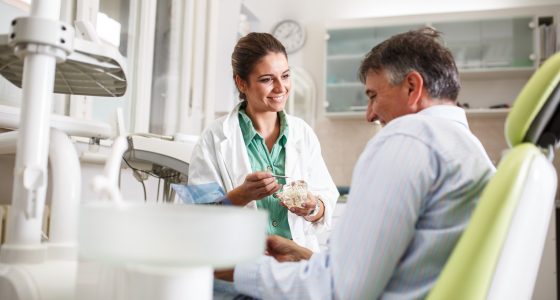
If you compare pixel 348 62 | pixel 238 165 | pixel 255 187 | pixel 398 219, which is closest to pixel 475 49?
pixel 348 62

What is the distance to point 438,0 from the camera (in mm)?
4137

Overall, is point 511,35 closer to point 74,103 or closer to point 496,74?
point 496,74

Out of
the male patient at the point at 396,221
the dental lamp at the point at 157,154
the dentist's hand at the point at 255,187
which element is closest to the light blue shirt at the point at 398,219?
the male patient at the point at 396,221

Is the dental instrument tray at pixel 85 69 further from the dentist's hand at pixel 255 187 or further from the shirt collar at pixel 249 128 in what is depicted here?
the shirt collar at pixel 249 128

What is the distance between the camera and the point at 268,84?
1.62 metres

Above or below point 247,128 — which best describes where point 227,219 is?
below

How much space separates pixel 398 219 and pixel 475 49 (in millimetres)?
3429

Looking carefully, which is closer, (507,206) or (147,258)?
(147,258)

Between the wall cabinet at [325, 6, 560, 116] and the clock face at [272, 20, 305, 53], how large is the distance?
1.01 ft

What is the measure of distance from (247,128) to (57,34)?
0.88 metres

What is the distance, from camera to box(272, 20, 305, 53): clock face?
4.34m

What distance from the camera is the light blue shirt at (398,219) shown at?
0.76 m

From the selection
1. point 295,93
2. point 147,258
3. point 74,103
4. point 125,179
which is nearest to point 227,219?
point 147,258

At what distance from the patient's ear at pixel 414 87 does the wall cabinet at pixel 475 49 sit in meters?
2.98
